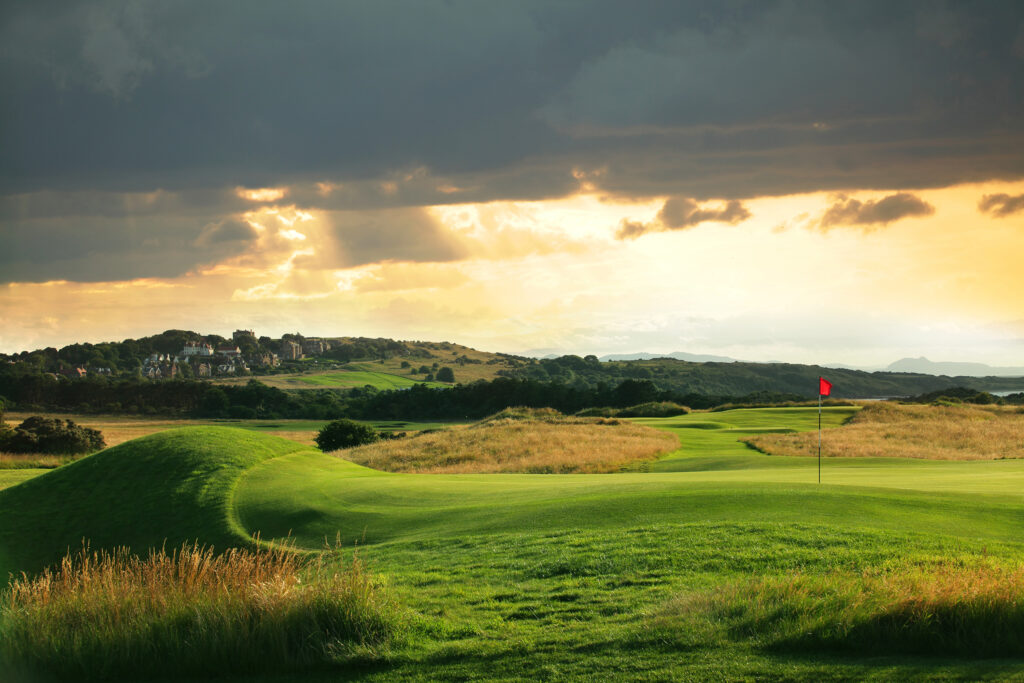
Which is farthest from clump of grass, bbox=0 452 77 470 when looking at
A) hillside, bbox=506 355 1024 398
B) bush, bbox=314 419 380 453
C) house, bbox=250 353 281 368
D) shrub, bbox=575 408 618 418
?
house, bbox=250 353 281 368

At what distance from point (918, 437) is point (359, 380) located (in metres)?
119

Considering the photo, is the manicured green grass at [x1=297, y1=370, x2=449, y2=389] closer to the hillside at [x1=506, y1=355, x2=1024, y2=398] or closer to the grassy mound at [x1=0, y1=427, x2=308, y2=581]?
the hillside at [x1=506, y1=355, x2=1024, y2=398]

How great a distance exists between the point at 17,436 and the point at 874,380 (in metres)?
145

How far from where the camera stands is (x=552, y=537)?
1311 cm

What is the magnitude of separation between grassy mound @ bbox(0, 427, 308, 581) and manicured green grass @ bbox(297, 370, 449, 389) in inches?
4498

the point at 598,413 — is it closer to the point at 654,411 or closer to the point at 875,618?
the point at 654,411

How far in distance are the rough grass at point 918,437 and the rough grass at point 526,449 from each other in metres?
7.48

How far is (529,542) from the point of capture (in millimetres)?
12930

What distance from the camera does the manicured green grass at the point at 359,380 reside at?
5581 inches

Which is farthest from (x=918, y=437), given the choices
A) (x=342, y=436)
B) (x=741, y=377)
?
(x=741, y=377)

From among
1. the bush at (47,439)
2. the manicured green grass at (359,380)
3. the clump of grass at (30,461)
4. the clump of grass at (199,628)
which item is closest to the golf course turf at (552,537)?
the clump of grass at (199,628)

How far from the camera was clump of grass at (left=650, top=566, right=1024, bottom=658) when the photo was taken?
7.72 meters

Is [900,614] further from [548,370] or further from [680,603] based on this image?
[548,370]

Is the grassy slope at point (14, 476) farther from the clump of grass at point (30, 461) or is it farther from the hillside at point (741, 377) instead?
the hillside at point (741, 377)
